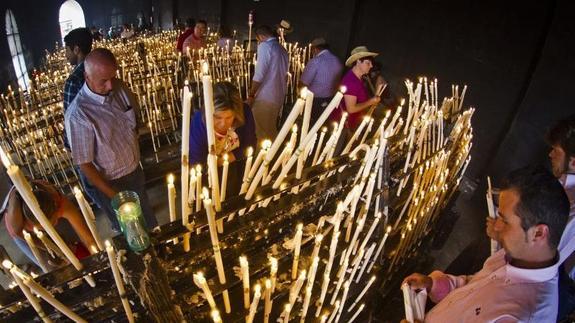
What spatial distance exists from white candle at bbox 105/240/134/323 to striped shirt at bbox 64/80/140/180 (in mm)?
1683

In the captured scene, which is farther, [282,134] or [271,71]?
[271,71]

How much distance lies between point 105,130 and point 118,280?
1812 mm

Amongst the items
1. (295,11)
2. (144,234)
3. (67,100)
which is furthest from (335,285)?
(295,11)

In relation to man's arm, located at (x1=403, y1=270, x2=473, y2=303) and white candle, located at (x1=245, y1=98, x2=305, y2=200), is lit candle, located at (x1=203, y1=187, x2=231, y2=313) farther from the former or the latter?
man's arm, located at (x1=403, y1=270, x2=473, y2=303)

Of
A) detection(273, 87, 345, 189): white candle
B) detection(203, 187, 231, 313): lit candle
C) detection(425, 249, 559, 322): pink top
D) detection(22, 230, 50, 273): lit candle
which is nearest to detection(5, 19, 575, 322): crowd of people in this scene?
detection(425, 249, 559, 322): pink top

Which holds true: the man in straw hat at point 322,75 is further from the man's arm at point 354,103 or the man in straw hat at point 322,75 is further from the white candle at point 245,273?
the white candle at point 245,273

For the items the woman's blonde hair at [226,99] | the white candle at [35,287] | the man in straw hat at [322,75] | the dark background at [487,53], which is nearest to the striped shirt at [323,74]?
the man in straw hat at [322,75]

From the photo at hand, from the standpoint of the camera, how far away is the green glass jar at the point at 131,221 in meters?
1.06

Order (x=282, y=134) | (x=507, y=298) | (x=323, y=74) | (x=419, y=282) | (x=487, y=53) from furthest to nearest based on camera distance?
(x=487, y=53), (x=323, y=74), (x=419, y=282), (x=507, y=298), (x=282, y=134)

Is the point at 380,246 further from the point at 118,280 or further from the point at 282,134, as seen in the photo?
the point at 118,280

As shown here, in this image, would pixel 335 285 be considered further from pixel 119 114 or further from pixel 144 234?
pixel 119 114

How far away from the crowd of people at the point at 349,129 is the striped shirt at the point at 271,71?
12 mm

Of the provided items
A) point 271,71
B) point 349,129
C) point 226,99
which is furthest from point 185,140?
point 349,129

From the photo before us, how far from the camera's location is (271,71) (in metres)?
4.10
